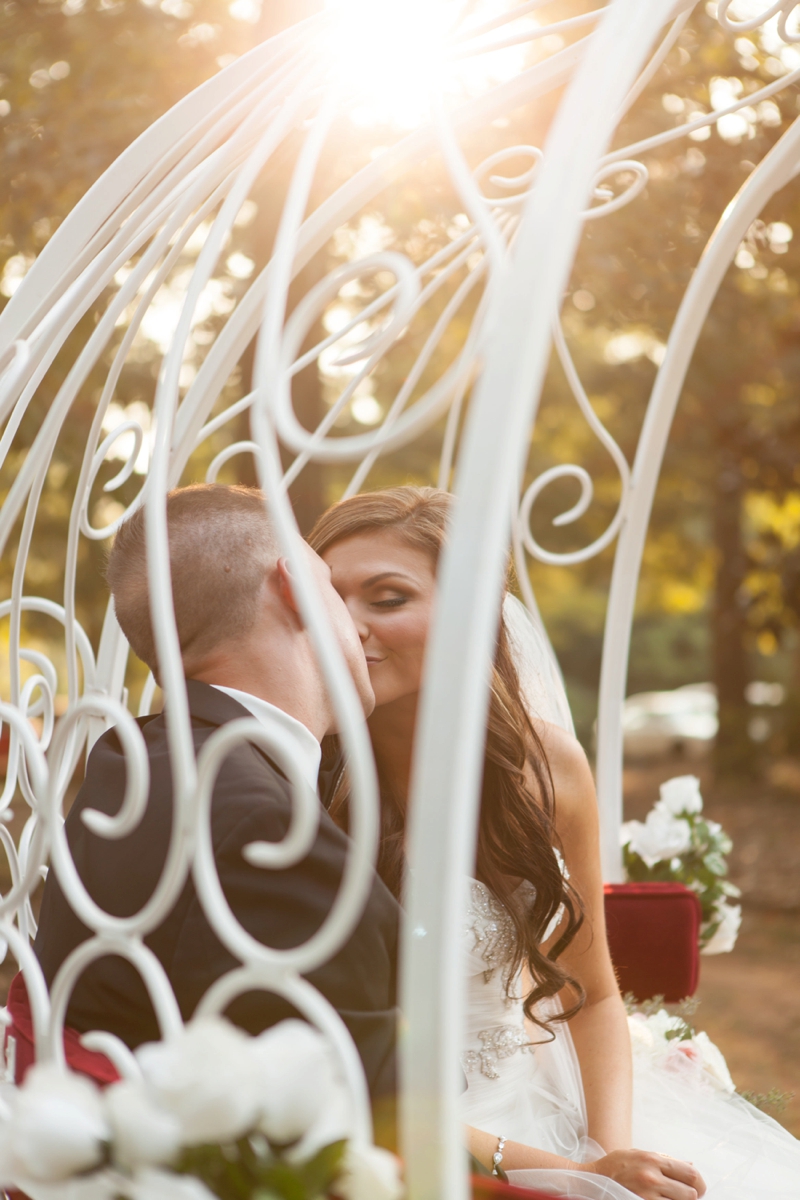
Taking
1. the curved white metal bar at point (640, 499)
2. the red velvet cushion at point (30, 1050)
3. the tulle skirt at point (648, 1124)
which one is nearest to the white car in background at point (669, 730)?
the curved white metal bar at point (640, 499)

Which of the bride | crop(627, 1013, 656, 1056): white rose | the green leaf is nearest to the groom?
the bride

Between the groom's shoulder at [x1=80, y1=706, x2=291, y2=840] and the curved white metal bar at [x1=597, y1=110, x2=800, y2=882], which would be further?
the curved white metal bar at [x1=597, y1=110, x2=800, y2=882]

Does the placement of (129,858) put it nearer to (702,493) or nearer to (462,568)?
(462,568)

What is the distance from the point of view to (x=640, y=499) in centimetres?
289

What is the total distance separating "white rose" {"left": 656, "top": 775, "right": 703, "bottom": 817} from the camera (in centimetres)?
310

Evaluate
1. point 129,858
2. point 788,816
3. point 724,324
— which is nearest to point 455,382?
point 129,858

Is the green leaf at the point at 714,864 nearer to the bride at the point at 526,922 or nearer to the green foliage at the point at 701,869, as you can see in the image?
the green foliage at the point at 701,869

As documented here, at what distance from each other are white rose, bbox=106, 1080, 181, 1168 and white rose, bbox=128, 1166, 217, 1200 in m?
0.01

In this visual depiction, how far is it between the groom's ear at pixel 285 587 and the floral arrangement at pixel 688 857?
1.81m

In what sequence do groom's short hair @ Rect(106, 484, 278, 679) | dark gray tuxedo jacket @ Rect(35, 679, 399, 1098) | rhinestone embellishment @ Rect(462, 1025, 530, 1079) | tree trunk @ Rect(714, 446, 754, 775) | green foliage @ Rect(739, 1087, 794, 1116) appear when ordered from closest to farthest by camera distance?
1. dark gray tuxedo jacket @ Rect(35, 679, 399, 1098)
2. groom's short hair @ Rect(106, 484, 278, 679)
3. rhinestone embellishment @ Rect(462, 1025, 530, 1079)
4. green foliage @ Rect(739, 1087, 794, 1116)
5. tree trunk @ Rect(714, 446, 754, 775)

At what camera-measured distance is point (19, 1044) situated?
4.78ft

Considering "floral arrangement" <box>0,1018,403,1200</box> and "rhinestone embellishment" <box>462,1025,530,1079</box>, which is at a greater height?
"floral arrangement" <box>0,1018,403,1200</box>

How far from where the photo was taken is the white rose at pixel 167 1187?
3.05 feet

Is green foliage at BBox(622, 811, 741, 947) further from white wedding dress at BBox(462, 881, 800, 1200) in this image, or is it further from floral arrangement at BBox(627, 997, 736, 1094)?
white wedding dress at BBox(462, 881, 800, 1200)
